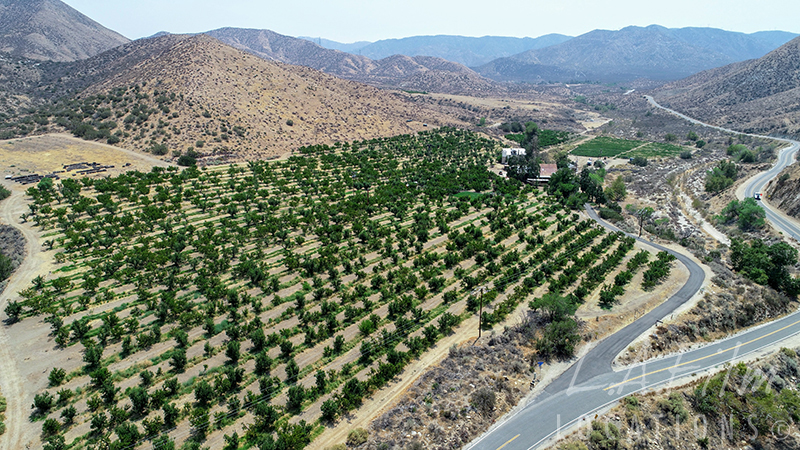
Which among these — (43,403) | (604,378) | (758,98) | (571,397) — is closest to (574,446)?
(571,397)

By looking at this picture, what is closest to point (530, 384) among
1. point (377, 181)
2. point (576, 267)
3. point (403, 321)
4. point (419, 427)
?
point (419, 427)

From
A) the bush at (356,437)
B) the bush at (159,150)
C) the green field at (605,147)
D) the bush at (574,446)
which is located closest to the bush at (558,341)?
the bush at (574,446)

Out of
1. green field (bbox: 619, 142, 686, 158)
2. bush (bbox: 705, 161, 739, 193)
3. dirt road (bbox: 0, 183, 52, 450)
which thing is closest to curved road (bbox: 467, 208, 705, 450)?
dirt road (bbox: 0, 183, 52, 450)

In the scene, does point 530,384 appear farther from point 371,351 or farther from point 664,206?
point 664,206

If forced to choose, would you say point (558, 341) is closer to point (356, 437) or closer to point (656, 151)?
point (356, 437)

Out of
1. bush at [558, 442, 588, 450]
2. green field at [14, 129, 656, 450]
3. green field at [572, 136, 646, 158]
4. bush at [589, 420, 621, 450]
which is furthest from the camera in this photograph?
green field at [572, 136, 646, 158]

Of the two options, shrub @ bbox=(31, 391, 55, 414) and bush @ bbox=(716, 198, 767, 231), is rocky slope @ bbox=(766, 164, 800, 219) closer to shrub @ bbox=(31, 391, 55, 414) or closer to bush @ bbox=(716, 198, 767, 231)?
bush @ bbox=(716, 198, 767, 231)
